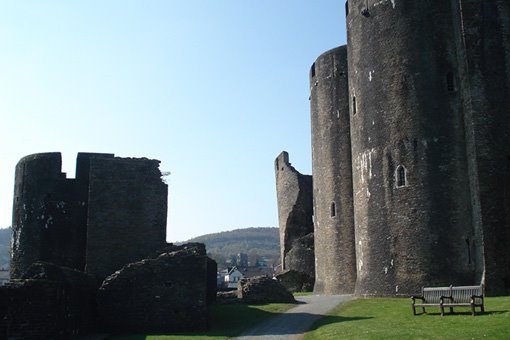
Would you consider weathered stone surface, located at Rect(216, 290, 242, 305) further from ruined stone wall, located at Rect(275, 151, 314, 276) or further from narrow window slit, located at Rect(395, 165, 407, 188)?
ruined stone wall, located at Rect(275, 151, 314, 276)

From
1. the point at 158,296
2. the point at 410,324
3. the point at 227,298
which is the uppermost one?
the point at 158,296

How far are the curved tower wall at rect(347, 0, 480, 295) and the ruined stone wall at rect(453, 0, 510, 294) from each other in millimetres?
566

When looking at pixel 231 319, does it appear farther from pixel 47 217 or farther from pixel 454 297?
pixel 47 217

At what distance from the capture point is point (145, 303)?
21.7 metres

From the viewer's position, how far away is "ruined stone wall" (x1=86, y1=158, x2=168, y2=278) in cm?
2761

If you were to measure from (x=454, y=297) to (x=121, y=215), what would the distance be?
14017mm

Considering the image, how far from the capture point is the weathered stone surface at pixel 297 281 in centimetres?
4388

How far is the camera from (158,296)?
21703mm

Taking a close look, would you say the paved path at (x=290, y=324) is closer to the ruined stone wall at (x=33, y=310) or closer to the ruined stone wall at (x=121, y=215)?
the ruined stone wall at (x=33, y=310)

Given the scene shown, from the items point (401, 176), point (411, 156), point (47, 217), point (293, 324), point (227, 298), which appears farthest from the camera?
point (47, 217)

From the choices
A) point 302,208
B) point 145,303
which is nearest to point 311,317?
point 145,303

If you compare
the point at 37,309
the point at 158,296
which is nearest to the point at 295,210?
the point at 158,296

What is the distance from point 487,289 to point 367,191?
6.94 m

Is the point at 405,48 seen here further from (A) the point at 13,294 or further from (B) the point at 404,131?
(A) the point at 13,294
